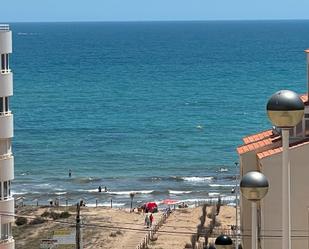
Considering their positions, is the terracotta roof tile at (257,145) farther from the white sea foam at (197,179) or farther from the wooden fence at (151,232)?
the white sea foam at (197,179)


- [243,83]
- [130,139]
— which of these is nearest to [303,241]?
[130,139]

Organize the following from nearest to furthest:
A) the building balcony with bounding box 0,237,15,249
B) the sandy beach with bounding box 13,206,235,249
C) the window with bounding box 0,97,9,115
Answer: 1. the building balcony with bounding box 0,237,15,249
2. the window with bounding box 0,97,9,115
3. the sandy beach with bounding box 13,206,235,249

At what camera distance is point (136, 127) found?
103812 millimetres

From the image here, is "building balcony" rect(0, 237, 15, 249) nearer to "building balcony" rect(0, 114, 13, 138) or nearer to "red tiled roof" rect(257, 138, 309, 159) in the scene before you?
"building balcony" rect(0, 114, 13, 138)

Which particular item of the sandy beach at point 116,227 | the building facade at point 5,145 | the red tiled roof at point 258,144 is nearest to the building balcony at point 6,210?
the building facade at point 5,145

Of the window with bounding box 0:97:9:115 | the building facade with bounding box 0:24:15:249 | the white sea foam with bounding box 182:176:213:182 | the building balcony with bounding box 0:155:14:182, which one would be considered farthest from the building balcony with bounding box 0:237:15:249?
the white sea foam with bounding box 182:176:213:182

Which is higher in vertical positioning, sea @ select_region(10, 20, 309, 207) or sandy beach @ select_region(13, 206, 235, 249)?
sea @ select_region(10, 20, 309, 207)

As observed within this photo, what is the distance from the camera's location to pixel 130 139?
94.3 meters

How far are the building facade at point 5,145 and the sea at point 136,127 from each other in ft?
105

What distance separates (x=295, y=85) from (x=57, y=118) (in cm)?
4045

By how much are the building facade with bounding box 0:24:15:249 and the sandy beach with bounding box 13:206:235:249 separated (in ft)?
54.7

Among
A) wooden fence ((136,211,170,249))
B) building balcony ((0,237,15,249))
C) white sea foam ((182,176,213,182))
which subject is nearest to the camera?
building balcony ((0,237,15,249))

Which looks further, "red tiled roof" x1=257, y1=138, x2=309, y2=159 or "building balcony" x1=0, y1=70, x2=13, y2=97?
"building balcony" x1=0, y1=70, x2=13, y2=97

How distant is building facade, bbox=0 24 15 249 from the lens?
29266 millimetres
